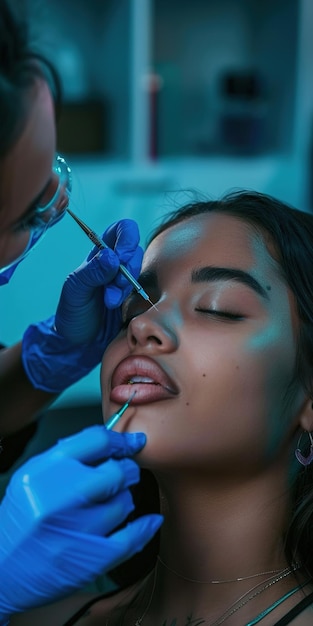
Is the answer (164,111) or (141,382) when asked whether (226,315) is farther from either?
(164,111)

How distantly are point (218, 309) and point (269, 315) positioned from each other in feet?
0.25

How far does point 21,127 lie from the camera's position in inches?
34.3

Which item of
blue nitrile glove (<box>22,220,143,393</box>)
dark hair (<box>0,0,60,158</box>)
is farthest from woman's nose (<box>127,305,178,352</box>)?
dark hair (<box>0,0,60,158</box>)

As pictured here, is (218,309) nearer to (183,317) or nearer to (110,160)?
(183,317)

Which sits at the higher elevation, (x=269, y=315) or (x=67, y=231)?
(x=269, y=315)

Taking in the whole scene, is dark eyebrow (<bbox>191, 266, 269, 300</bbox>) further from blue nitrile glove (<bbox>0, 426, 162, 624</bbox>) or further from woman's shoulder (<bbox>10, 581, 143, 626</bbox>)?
woman's shoulder (<bbox>10, 581, 143, 626</bbox>)

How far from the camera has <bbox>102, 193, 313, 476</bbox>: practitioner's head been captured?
1.07 metres

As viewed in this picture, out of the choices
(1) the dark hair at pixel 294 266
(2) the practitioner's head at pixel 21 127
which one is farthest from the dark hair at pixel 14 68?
(1) the dark hair at pixel 294 266

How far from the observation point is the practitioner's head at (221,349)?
1067 mm

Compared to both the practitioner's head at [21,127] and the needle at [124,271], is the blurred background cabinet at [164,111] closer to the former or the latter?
the needle at [124,271]

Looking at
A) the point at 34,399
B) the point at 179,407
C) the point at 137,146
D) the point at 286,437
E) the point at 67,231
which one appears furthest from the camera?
the point at 137,146

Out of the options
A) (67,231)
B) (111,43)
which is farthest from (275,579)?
(111,43)

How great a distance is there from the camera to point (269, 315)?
113 centimetres

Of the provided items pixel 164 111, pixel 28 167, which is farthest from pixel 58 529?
pixel 164 111
